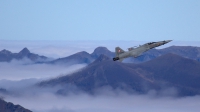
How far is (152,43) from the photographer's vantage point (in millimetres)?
145625

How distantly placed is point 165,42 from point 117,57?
2206 cm

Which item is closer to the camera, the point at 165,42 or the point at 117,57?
the point at 117,57

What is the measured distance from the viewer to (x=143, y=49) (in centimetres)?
13950

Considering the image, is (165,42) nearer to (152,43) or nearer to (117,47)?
(152,43)

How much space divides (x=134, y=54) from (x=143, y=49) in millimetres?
6691

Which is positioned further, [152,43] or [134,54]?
[152,43]

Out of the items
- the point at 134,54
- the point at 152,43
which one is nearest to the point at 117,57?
the point at 134,54

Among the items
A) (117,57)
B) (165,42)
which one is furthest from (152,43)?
Answer: (117,57)

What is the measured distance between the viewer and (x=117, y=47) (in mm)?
143375

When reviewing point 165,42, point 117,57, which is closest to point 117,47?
point 117,57

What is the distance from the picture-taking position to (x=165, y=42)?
149 m

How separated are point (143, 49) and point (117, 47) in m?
9.31

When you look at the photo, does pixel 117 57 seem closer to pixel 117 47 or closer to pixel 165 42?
pixel 117 47

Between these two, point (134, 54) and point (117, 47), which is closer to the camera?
point (134, 54)
